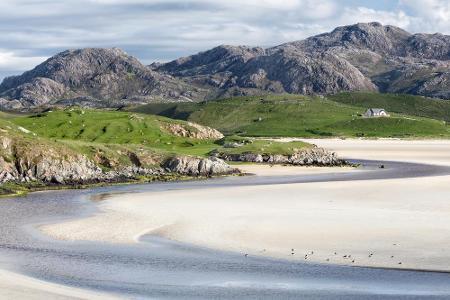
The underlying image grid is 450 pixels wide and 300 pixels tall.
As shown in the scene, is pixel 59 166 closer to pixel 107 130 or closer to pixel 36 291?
pixel 107 130

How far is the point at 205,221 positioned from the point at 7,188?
37.2 meters

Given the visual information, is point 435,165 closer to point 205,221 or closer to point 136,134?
point 136,134

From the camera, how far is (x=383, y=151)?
184125mm

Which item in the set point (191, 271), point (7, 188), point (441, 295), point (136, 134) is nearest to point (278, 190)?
point (7, 188)

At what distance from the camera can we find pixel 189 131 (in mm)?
178750

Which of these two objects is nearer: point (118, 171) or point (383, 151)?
point (118, 171)

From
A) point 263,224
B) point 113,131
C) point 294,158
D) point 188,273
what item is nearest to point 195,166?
point 294,158

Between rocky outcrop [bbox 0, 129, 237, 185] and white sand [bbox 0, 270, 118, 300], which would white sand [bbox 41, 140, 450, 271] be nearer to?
white sand [bbox 0, 270, 118, 300]

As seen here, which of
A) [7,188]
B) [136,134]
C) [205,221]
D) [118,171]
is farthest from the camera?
[136,134]

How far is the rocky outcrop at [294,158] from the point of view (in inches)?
5404

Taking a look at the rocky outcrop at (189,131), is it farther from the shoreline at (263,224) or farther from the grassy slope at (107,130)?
the shoreline at (263,224)

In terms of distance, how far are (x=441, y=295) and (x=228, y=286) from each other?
37.5ft

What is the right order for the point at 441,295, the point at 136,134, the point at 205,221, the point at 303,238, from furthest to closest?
1. the point at 136,134
2. the point at 205,221
3. the point at 303,238
4. the point at 441,295

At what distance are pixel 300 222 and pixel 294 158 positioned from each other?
81.6m
